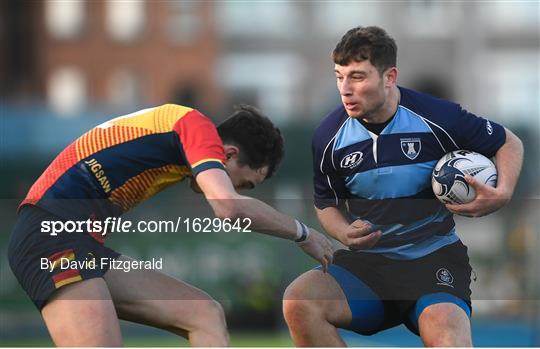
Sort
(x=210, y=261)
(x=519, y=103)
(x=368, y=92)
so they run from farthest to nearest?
(x=519, y=103)
(x=210, y=261)
(x=368, y=92)

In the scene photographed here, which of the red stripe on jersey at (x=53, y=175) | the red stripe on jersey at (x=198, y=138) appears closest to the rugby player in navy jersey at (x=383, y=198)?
the red stripe on jersey at (x=198, y=138)

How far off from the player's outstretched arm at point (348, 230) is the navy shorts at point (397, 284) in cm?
13

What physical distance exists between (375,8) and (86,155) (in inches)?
1360

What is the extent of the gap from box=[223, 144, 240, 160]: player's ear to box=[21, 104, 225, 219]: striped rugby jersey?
21 cm

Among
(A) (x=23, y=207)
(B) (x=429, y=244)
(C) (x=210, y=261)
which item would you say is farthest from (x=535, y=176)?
(A) (x=23, y=207)

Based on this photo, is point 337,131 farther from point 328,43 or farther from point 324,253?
point 328,43

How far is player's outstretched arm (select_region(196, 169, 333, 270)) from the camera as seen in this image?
20.0 ft

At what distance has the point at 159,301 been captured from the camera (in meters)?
6.45

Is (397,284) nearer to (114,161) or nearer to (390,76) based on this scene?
(390,76)

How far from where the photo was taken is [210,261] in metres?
13.8

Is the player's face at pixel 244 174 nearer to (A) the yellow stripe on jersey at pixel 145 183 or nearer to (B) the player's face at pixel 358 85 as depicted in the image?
(A) the yellow stripe on jersey at pixel 145 183

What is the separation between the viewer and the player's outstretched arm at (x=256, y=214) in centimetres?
610

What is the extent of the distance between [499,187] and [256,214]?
1477 millimetres

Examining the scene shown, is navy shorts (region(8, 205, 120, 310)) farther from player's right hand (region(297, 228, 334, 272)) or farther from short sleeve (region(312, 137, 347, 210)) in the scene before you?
short sleeve (region(312, 137, 347, 210))
